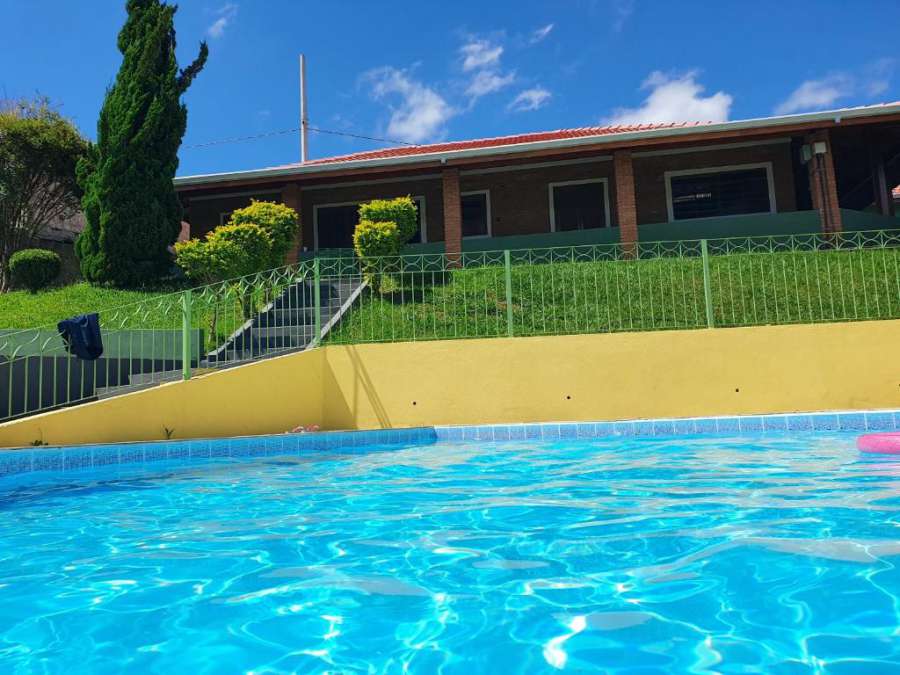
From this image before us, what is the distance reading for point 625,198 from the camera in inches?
566

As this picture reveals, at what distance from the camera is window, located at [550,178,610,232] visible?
16828 mm

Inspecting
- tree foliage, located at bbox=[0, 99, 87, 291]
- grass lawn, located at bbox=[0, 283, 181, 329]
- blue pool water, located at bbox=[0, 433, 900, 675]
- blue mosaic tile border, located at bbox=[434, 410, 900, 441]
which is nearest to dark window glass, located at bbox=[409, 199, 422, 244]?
grass lawn, located at bbox=[0, 283, 181, 329]

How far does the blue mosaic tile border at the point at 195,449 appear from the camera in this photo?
6.38 meters

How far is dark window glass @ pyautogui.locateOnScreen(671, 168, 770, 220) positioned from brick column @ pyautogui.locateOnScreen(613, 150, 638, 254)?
8.31 feet

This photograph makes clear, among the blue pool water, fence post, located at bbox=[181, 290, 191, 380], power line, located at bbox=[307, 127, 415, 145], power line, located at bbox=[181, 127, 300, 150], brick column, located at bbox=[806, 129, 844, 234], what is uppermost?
power line, located at bbox=[181, 127, 300, 150]

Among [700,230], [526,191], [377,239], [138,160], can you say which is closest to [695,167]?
[700,230]

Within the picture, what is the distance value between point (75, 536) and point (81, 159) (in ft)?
49.0

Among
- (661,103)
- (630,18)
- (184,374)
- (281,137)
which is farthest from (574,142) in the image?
(281,137)

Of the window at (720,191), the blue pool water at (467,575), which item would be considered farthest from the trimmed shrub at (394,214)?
the blue pool water at (467,575)

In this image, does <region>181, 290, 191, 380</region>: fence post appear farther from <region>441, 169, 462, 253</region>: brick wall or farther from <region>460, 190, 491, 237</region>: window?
<region>460, 190, 491, 237</region>: window

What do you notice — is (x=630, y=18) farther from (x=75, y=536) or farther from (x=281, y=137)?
(x=75, y=536)

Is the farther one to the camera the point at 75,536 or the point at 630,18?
the point at 630,18

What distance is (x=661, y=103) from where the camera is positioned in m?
26.1

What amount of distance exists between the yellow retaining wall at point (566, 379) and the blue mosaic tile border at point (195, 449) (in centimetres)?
70
